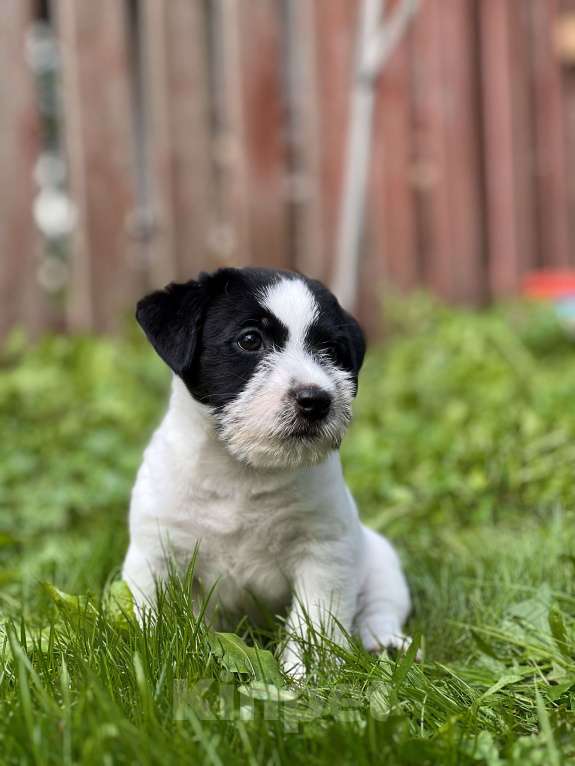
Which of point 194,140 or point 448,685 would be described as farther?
point 194,140

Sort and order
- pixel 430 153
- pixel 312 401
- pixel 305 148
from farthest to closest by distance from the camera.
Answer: pixel 430 153 → pixel 305 148 → pixel 312 401

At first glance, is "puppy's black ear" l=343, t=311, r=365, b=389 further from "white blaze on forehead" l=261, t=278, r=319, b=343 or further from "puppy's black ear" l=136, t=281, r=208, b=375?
"puppy's black ear" l=136, t=281, r=208, b=375

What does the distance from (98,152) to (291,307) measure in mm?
3183

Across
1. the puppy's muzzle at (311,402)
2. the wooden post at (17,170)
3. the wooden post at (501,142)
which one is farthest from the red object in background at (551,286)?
the puppy's muzzle at (311,402)

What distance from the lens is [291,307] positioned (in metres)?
2.40

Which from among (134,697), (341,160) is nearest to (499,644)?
(134,697)

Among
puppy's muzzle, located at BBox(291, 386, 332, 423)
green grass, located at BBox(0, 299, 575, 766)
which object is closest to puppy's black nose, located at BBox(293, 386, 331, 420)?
puppy's muzzle, located at BBox(291, 386, 332, 423)

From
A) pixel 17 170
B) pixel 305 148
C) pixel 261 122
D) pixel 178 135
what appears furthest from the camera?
pixel 305 148

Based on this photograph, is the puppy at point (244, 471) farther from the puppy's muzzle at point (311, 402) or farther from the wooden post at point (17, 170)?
the wooden post at point (17, 170)

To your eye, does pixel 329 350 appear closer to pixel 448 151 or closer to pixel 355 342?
pixel 355 342

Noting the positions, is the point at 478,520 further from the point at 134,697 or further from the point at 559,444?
the point at 134,697

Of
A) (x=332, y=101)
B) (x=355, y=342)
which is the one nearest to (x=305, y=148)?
(x=332, y=101)

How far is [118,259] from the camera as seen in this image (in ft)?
17.4

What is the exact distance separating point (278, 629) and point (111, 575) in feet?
2.03
